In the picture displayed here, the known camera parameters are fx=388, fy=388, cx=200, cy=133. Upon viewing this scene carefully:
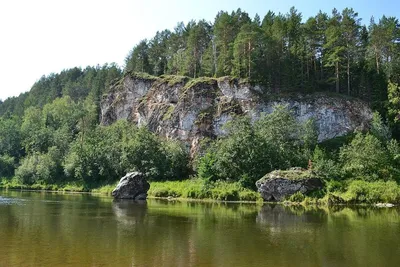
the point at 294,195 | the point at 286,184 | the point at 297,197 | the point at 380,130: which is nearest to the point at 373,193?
the point at 297,197

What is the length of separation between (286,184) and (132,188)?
2683 centimetres

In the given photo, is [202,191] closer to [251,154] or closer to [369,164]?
[251,154]

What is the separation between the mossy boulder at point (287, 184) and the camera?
57000 mm

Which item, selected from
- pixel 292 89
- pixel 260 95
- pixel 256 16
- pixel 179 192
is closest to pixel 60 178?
pixel 179 192

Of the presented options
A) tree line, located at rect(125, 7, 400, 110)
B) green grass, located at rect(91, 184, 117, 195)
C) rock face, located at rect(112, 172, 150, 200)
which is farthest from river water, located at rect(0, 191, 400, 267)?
tree line, located at rect(125, 7, 400, 110)

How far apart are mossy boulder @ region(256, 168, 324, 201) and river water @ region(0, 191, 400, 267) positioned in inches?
889

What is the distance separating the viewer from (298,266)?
55.5 feet

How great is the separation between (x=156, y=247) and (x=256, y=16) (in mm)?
95524

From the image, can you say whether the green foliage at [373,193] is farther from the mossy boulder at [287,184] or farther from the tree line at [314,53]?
the tree line at [314,53]

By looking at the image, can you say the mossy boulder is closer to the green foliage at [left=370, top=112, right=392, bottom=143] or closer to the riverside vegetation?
the riverside vegetation

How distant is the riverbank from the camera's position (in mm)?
53938

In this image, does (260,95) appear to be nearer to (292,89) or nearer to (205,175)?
(292,89)

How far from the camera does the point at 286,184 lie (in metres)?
57.6

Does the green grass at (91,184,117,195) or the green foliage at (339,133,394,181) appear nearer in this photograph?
the green foliage at (339,133,394,181)
